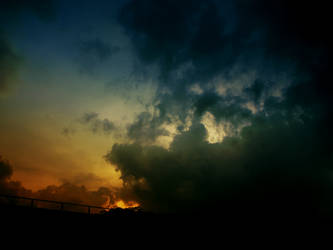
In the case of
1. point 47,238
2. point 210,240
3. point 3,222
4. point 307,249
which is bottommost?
point 307,249

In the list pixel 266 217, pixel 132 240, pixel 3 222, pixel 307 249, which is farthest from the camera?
pixel 266 217

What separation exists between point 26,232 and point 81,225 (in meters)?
4.03

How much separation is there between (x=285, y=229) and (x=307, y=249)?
3088 millimetres

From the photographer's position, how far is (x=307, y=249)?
22.7 m

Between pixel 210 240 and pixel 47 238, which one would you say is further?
pixel 210 240

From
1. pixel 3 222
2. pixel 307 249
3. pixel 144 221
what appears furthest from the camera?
pixel 307 249

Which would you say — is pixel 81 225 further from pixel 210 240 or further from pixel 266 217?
pixel 266 217

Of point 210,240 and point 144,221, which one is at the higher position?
point 144,221

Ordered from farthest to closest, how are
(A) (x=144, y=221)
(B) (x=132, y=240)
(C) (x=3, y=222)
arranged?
(A) (x=144, y=221) < (B) (x=132, y=240) < (C) (x=3, y=222)

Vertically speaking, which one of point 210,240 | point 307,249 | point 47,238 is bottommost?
point 307,249

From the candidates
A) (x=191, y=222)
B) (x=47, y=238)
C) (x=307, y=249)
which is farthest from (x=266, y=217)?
(x=47, y=238)

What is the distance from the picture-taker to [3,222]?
15.1m

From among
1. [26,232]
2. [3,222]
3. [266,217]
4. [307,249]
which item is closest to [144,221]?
[26,232]

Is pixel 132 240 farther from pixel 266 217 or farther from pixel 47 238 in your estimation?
pixel 266 217
